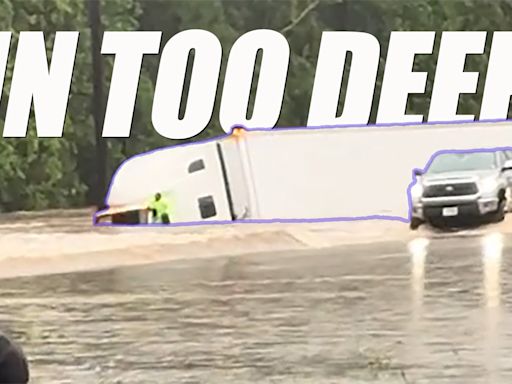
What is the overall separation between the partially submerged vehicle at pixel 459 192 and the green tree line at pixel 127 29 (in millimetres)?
503

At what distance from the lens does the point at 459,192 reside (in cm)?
452

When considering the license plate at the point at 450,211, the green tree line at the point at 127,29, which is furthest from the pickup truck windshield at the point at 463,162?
the green tree line at the point at 127,29

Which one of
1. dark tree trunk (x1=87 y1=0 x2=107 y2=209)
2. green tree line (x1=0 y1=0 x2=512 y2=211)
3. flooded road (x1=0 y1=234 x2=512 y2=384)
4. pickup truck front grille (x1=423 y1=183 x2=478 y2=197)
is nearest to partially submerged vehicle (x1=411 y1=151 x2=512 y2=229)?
pickup truck front grille (x1=423 y1=183 x2=478 y2=197)

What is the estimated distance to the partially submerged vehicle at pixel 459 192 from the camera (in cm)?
450

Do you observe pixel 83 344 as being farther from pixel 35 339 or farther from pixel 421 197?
pixel 421 197

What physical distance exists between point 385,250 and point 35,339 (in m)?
1.51

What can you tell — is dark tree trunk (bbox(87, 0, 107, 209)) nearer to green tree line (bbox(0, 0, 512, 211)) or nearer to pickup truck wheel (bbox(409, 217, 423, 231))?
green tree line (bbox(0, 0, 512, 211))

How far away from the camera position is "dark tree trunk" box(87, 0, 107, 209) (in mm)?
Result: 4449

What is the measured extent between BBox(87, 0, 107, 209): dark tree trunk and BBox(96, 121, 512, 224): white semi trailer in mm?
47

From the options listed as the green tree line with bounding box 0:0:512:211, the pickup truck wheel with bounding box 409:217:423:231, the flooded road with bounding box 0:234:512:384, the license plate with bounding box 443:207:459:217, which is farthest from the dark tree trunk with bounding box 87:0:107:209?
the license plate with bounding box 443:207:459:217

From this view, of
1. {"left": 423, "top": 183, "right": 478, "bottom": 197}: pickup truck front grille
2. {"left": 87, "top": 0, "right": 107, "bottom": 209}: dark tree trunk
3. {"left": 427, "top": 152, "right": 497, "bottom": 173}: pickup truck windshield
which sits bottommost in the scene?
{"left": 423, "top": 183, "right": 478, "bottom": 197}: pickup truck front grille

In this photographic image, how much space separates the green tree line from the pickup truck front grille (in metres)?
0.54

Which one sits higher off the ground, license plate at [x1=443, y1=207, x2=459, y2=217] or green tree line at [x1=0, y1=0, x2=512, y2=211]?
green tree line at [x1=0, y1=0, x2=512, y2=211]

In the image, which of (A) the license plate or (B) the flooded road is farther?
(A) the license plate
